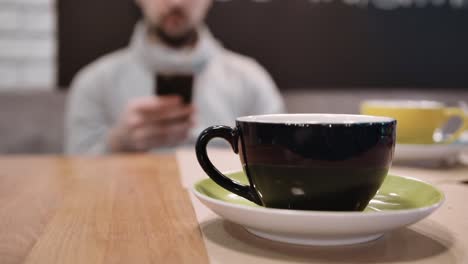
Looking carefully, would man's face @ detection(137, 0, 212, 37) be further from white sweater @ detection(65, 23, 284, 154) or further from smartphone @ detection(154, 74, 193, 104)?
smartphone @ detection(154, 74, 193, 104)

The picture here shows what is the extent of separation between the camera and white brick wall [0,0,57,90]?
7.48ft

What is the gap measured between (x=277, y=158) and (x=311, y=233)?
0.07 meters

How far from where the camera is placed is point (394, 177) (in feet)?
1.68

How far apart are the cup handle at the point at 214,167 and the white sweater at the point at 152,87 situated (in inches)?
54.6

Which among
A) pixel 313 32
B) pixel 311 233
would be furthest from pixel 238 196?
pixel 313 32

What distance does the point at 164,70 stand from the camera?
6.07ft

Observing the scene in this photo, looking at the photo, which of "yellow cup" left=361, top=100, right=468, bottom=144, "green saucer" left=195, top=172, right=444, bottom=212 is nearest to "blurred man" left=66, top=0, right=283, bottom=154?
"yellow cup" left=361, top=100, right=468, bottom=144

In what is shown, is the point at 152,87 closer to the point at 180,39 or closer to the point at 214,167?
the point at 180,39

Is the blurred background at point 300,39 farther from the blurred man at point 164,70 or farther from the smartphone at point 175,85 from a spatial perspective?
the smartphone at point 175,85

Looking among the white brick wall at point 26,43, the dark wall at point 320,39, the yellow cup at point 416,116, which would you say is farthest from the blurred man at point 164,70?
the yellow cup at point 416,116

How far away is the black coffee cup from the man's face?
1.70 metres

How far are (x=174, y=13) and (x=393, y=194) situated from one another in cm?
171

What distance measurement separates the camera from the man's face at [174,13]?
6.68 feet

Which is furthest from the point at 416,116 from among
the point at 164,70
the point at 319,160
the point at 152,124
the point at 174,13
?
the point at 174,13
